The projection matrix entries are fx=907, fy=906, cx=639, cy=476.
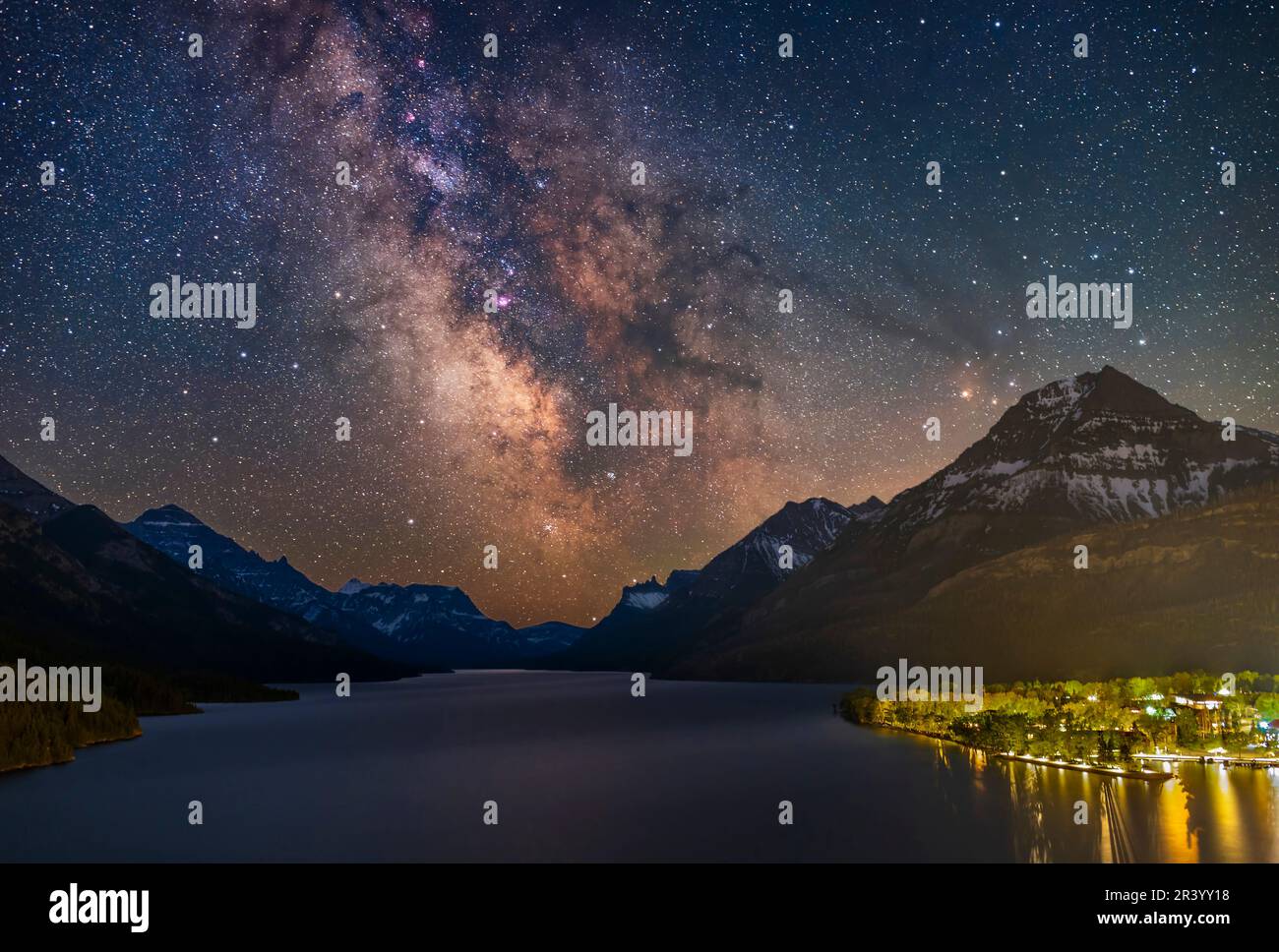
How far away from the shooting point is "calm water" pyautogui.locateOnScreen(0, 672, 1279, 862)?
68562mm

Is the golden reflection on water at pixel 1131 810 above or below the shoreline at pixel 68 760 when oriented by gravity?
above

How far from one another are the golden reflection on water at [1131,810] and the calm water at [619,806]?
0.28m

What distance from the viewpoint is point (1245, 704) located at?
542 ft

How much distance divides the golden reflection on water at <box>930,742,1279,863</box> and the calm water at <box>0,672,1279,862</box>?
0.90 feet

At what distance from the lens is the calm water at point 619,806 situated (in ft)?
225

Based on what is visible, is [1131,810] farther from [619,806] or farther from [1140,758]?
[1140,758]

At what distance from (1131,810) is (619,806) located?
47234 millimetres

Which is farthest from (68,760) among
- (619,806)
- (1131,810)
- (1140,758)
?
(1140,758)

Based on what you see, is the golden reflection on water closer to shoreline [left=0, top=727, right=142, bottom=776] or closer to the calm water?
the calm water

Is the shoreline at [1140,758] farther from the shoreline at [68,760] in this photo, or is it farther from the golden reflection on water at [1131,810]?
the shoreline at [68,760]

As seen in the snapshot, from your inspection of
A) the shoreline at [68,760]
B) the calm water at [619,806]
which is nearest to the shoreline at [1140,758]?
the calm water at [619,806]

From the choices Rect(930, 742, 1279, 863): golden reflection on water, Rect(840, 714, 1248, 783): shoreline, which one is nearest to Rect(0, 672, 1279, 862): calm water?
Rect(930, 742, 1279, 863): golden reflection on water
